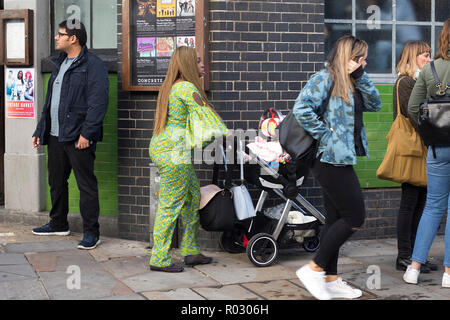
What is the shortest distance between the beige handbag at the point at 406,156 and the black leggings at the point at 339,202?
1164 mm

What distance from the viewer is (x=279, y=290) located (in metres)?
5.33

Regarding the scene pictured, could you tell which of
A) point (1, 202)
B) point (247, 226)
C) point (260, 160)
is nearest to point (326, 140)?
point (260, 160)

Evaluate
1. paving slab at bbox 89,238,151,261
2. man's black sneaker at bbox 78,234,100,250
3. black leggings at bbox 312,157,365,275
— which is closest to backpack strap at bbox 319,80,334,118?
black leggings at bbox 312,157,365,275

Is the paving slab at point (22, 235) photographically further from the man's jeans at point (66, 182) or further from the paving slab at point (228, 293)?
the paving slab at point (228, 293)

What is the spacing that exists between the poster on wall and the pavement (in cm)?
154

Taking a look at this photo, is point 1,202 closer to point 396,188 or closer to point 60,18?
point 60,18

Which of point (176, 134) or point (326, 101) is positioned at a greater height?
point (326, 101)

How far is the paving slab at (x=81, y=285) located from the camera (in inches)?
202

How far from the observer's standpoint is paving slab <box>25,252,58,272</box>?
19.5 feet

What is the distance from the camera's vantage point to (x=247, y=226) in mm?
6305

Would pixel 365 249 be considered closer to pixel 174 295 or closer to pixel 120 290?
pixel 174 295

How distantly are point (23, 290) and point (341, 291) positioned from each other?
2.33 m

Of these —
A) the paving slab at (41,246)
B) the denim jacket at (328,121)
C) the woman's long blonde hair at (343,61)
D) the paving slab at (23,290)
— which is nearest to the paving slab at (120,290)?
the paving slab at (23,290)

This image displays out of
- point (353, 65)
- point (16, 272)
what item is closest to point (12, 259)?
point (16, 272)
